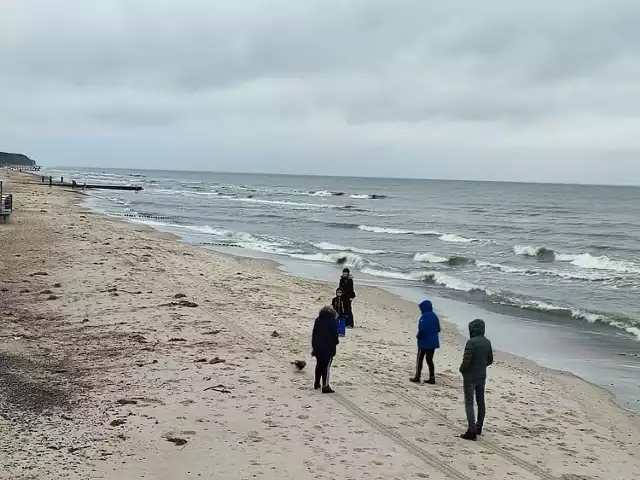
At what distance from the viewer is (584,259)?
30.2m

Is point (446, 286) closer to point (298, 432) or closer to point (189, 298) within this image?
point (189, 298)

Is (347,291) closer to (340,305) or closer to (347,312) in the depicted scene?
(340,305)

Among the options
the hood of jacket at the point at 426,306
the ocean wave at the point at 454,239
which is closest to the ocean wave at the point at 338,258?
the ocean wave at the point at 454,239

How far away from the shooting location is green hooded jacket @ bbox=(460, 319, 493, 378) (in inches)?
289

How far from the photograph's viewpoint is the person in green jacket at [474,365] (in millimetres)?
7355

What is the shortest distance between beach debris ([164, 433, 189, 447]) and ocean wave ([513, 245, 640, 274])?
24397 mm

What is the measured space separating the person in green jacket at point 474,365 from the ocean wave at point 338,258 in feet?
57.3

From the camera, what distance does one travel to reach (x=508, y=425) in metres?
8.16

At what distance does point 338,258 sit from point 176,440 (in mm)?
19883

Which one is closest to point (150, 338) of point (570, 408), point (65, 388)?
point (65, 388)

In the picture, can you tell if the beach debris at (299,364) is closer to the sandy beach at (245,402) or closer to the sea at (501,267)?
the sandy beach at (245,402)

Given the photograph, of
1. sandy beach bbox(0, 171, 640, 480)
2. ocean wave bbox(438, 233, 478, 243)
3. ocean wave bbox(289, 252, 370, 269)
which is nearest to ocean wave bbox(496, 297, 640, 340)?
sandy beach bbox(0, 171, 640, 480)

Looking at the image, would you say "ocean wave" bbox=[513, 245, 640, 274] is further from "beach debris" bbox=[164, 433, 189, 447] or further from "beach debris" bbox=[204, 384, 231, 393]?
"beach debris" bbox=[164, 433, 189, 447]

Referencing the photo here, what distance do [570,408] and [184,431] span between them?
232 inches
